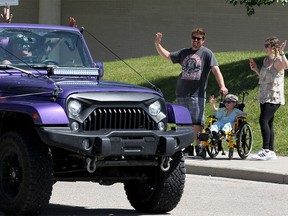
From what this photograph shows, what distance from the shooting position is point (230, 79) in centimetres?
2233

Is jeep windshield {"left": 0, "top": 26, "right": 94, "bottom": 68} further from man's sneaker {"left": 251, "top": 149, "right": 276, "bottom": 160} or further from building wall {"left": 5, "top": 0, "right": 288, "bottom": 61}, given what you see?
building wall {"left": 5, "top": 0, "right": 288, "bottom": 61}

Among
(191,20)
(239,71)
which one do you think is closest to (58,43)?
(239,71)

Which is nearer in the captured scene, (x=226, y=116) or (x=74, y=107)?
→ (x=74, y=107)

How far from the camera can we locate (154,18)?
33.5 metres

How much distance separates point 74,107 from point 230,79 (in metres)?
12.9

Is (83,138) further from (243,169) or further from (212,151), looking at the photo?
(212,151)

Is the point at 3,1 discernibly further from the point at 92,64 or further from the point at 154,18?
the point at 154,18

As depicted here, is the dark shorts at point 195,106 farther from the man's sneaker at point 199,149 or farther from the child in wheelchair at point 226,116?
the man's sneaker at point 199,149

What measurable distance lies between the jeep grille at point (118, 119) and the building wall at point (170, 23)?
22.9 metres

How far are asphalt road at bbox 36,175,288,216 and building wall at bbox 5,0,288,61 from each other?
62.9 feet

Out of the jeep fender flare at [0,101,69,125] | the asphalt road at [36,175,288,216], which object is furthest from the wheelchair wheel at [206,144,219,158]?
the jeep fender flare at [0,101,69,125]

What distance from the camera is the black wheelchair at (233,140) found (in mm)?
15633

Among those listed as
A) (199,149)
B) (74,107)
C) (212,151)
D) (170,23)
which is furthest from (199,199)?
(170,23)

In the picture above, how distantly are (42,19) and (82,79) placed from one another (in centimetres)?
2354
